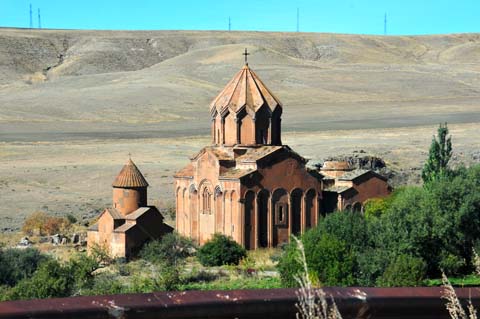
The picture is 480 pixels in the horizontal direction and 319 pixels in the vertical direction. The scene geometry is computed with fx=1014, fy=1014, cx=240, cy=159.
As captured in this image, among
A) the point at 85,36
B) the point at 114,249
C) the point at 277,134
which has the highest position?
the point at 85,36

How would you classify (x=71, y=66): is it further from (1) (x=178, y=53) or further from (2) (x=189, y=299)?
(2) (x=189, y=299)

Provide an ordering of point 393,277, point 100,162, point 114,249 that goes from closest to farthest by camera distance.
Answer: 1. point 393,277
2. point 114,249
3. point 100,162

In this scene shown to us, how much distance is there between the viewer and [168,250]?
3309 centimetres

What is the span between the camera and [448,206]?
30562mm

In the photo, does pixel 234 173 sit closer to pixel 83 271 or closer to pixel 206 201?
pixel 206 201

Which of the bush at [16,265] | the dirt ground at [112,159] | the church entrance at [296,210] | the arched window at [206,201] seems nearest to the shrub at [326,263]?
the bush at [16,265]

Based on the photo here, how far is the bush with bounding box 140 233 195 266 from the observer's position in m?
32.4

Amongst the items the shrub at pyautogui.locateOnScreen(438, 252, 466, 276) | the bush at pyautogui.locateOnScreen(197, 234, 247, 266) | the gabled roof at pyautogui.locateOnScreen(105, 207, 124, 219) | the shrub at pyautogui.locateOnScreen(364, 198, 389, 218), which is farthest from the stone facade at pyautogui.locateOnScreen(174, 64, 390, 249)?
the shrub at pyautogui.locateOnScreen(438, 252, 466, 276)

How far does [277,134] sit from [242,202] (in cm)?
302

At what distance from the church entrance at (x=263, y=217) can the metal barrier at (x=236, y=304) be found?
1216 inches

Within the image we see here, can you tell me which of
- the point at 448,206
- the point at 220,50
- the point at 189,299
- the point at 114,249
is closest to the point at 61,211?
the point at 114,249

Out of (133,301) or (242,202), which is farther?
(242,202)

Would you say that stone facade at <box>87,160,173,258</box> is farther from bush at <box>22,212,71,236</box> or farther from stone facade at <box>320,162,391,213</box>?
stone facade at <box>320,162,391,213</box>

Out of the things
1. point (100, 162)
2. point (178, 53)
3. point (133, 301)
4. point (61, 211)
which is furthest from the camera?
point (178, 53)
